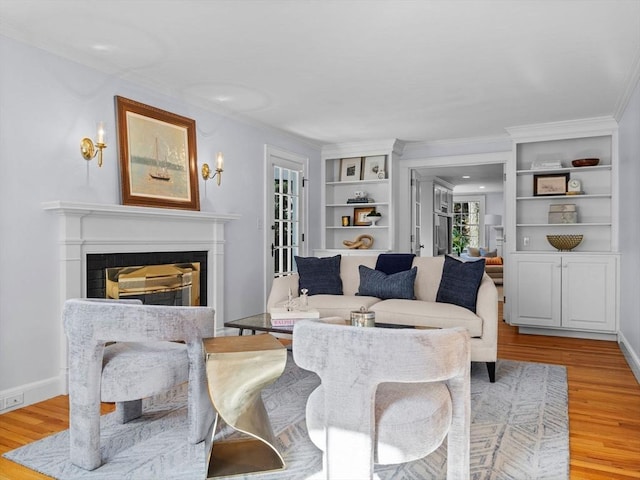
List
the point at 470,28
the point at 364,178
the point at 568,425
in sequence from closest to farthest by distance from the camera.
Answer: the point at 568,425
the point at 470,28
the point at 364,178

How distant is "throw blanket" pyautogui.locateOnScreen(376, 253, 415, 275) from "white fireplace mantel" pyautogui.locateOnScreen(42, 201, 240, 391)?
1.52 metres

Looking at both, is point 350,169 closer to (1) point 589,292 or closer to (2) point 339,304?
(2) point 339,304

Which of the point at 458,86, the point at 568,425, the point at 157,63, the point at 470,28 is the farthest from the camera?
the point at 458,86

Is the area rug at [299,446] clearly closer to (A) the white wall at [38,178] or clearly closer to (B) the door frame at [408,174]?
(A) the white wall at [38,178]

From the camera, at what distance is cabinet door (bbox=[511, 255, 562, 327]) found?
5250 millimetres

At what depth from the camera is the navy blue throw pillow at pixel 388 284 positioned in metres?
4.28

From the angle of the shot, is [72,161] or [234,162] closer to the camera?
[72,161]

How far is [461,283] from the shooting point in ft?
12.6

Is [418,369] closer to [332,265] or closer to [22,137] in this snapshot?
[22,137]

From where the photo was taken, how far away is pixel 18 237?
3.02m

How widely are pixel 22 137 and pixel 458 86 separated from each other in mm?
3282

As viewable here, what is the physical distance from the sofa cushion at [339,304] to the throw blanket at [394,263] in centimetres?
37

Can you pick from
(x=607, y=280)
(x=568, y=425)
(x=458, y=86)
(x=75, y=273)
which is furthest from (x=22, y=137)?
(x=607, y=280)

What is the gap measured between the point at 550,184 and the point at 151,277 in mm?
4480
